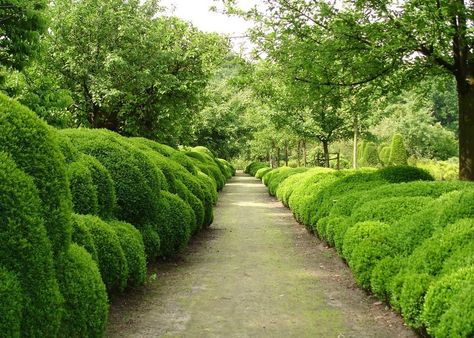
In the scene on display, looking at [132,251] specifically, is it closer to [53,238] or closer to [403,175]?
[53,238]

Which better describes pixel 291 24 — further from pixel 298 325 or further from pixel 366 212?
pixel 298 325

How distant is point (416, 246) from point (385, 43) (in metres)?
4.95

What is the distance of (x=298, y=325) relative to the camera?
5.61 meters

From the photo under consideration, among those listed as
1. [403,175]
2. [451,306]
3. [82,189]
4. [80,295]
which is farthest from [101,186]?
[403,175]

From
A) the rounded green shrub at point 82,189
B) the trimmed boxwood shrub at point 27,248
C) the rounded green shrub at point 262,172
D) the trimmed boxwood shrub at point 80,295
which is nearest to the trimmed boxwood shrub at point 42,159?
the trimmed boxwood shrub at point 27,248

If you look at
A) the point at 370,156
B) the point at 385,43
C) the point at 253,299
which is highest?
the point at 385,43

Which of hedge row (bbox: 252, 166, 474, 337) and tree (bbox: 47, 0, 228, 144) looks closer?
hedge row (bbox: 252, 166, 474, 337)

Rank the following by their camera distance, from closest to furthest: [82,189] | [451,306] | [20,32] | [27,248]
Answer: [27,248] < [451,306] < [82,189] < [20,32]

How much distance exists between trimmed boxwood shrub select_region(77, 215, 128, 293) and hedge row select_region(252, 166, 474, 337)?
10.3 feet

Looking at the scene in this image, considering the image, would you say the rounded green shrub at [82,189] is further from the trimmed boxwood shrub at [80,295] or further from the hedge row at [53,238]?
the trimmed boxwood shrub at [80,295]

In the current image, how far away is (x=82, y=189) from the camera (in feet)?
18.2

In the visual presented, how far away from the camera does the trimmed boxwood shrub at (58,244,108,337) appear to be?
12.6 feet

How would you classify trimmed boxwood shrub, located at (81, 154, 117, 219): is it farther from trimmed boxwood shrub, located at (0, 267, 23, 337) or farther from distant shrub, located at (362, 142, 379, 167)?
distant shrub, located at (362, 142, 379, 167)

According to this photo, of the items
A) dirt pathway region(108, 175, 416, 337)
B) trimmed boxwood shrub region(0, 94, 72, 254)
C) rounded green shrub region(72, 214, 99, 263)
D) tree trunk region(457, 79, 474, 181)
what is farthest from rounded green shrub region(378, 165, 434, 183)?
trimmed boxwood shrub region(0, 94, 72, 254)
